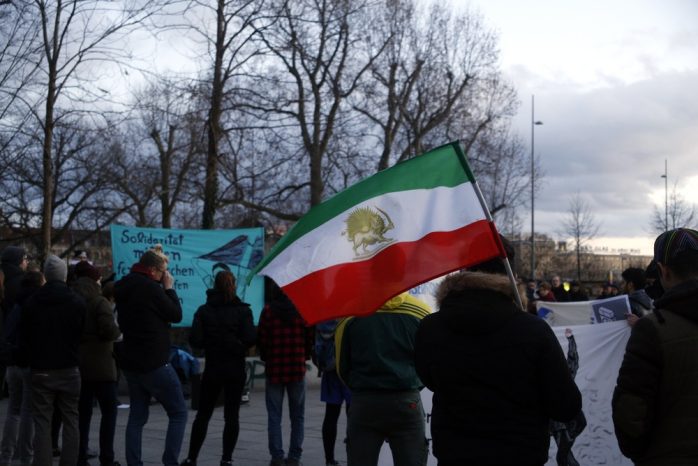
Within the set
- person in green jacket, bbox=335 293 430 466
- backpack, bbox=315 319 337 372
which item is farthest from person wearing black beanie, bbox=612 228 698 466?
backpack, bbox=315 319 337 372

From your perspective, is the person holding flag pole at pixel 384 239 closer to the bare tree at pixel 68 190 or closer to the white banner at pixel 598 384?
the white banner at pixel 598 384

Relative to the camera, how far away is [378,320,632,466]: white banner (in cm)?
691

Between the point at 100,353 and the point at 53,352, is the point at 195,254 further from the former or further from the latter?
the point at 53,352

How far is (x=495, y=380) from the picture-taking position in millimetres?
3684

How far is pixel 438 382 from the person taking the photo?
3.83m

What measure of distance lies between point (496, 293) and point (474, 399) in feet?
1.48

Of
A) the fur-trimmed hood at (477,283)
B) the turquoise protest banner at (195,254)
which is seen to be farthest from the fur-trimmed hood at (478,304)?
the turquoise protest banner at (195,254)

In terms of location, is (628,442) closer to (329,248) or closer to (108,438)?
(329,248)

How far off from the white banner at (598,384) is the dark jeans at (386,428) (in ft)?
6.36

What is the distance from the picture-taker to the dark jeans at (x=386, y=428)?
→ 220 inches

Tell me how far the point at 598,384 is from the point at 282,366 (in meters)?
3.05

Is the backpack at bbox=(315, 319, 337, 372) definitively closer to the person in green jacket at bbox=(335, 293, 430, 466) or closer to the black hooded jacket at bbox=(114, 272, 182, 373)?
the black hooded jacket at bbox=(114, 272, 182, 373)

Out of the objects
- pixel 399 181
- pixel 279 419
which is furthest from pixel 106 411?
pixel 399 181

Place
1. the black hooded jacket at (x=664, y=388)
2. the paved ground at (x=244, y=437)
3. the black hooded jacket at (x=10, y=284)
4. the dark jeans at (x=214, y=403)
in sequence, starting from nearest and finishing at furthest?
the black hooded jacket at (x=664, y=388) → the dark jeans at (x=214, y=403) → the black hooded jacket at (x=10, y=284) → the paved ground at (x=244, y=437)
